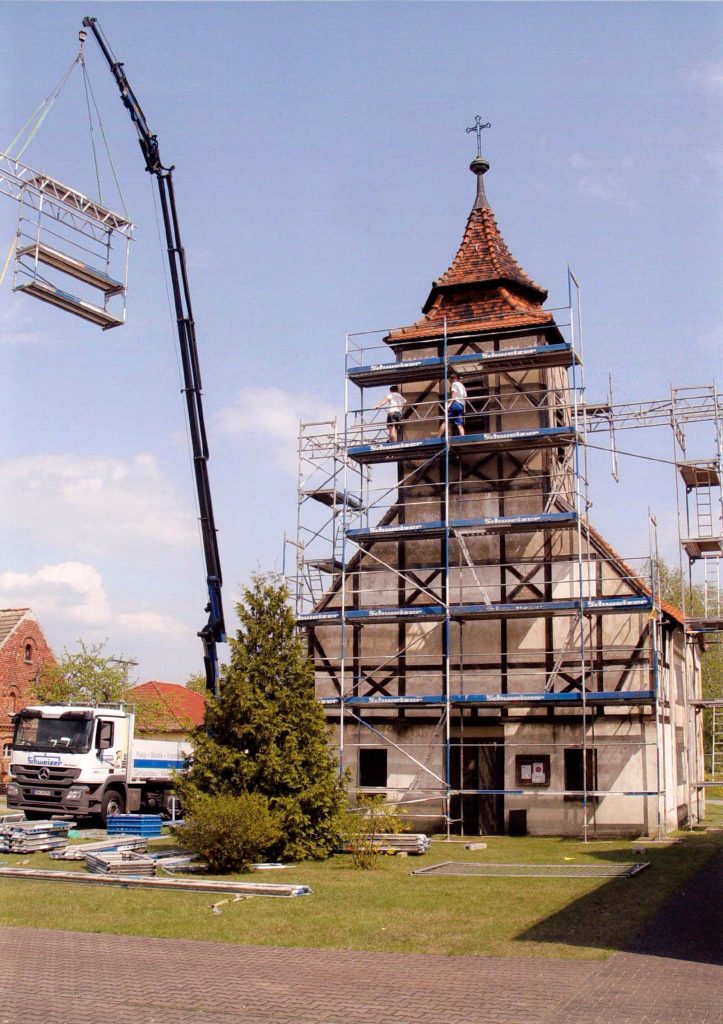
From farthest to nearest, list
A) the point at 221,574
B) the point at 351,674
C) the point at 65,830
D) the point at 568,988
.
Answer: the point at 351,674 < the point at 221,574 < the point at 65,830 < the point at 568,988

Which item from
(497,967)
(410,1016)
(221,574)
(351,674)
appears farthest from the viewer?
(351,674)

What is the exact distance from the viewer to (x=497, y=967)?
1055cm

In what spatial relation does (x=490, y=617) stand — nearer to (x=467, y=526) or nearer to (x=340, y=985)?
(x=467, y=526)

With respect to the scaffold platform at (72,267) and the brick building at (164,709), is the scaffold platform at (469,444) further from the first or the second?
the brick building at (164,709)

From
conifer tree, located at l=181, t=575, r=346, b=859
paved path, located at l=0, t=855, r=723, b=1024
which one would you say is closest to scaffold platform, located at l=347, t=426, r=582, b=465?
conifer tree, located at l=181, t=575, r=346, b=859

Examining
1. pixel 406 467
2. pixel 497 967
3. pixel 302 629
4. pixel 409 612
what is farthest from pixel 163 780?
pixel 497 967

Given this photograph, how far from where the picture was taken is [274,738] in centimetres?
2006

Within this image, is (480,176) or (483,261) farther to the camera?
(480,176)

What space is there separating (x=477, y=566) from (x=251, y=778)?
9.16 metres

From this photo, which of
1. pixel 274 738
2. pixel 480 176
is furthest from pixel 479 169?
pixel 274 738

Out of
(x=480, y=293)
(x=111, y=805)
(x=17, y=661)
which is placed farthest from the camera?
(x=17, y=661)

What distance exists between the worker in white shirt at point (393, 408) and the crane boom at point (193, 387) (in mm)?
5177

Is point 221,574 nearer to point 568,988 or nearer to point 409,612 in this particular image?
point 409,612

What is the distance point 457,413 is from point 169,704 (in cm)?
2904
